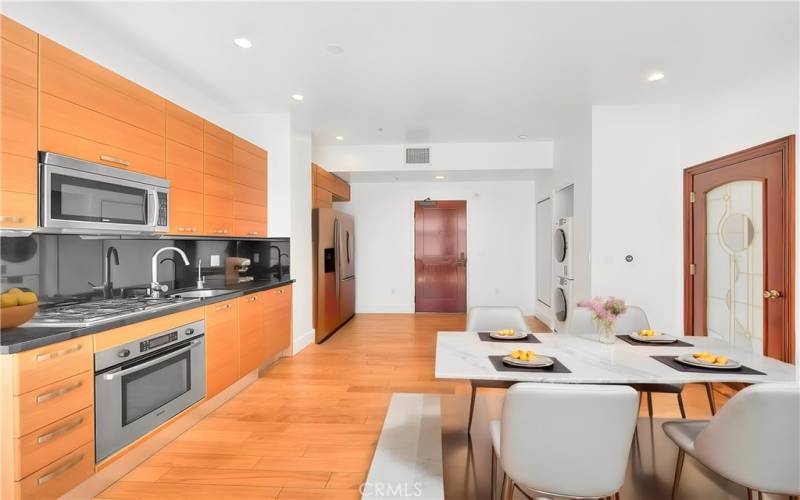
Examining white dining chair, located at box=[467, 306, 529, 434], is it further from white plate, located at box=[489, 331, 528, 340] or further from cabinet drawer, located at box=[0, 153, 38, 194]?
cabinet drawer, located at box=[0, 153, 38, 194]

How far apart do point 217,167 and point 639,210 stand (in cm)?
413

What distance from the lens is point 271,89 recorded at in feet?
11.7

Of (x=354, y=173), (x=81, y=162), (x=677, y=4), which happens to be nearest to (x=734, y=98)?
(x=677, y=4)

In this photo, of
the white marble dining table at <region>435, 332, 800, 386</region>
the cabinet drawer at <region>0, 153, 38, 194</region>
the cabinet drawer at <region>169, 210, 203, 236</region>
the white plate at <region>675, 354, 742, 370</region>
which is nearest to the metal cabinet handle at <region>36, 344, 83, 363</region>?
the cabinet drawer at <region>0, 153, 38, 194</region>

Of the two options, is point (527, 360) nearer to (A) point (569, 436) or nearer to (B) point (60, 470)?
(A) point (569, 436)

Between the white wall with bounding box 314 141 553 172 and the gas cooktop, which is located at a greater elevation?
the white wall with bounding box 314 141 553 172

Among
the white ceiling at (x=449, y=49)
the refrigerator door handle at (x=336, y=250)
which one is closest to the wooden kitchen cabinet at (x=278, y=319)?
the refrigerator door handle at (x=336, y=250)

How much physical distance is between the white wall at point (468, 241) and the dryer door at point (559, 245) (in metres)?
1.58

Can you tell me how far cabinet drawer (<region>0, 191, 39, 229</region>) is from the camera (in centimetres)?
176

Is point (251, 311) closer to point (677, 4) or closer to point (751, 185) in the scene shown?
point (677, 4)

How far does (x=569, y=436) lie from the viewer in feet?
4.21

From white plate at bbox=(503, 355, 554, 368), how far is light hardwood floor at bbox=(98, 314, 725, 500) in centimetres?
103

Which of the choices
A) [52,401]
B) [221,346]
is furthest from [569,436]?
[221,346]

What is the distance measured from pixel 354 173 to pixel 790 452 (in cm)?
544
